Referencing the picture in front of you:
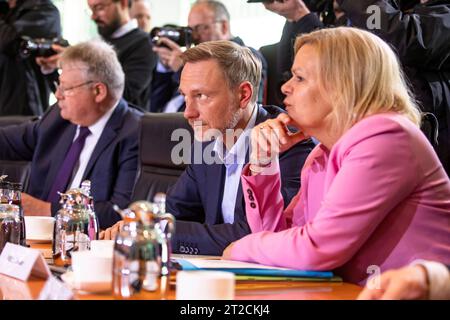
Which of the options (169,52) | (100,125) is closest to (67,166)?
(100,125)

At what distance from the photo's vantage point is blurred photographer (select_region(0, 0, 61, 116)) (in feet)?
14.4

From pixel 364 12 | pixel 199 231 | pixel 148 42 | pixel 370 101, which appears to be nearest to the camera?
pixel 370 101

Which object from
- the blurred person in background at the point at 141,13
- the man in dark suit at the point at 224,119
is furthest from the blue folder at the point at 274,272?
the blurred person in background at the point at 141,13

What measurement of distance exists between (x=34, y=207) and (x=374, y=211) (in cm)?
183

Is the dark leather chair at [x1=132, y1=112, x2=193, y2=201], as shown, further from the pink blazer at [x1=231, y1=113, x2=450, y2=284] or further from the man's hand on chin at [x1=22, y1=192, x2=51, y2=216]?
the pink blazer at [x1=231, y1=113, x2=450, y2=284]

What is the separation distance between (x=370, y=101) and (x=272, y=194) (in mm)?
379

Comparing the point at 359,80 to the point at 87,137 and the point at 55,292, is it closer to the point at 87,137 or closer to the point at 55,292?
the point at 55,292

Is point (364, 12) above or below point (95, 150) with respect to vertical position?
above

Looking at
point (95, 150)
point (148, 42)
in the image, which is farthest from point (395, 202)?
point (148, 42)

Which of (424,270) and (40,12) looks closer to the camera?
(424,270)

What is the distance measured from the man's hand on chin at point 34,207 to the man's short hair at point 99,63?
20.8 inches

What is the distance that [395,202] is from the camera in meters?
1.61

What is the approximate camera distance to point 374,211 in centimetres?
158
